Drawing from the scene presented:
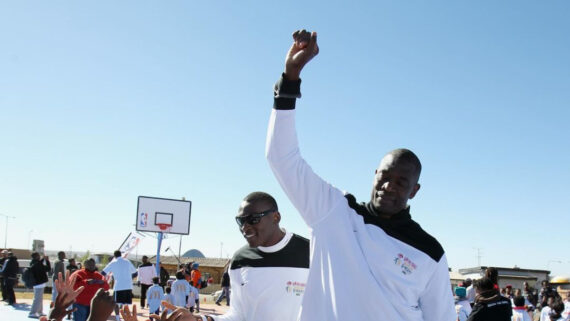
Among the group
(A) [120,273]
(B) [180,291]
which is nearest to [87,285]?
(A) [120,273]

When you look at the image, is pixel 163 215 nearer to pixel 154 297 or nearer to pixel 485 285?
pixel 154 297

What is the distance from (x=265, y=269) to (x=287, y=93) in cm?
153

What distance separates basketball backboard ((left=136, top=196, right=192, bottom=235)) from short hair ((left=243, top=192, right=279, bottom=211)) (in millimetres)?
19213

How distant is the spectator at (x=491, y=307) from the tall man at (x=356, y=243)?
4176mm

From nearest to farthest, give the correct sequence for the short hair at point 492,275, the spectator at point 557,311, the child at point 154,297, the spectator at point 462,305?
the short hair at point 492,275 → the spectator at point 462,305 → the spectator at point 557,311 → the child at point 154,297

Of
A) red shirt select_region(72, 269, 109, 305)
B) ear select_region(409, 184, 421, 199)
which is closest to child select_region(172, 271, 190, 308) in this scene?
red shirt select_region(72, 269, 109, 305)

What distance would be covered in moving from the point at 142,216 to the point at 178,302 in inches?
349

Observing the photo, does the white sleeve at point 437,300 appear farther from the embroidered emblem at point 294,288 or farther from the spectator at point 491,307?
the spectator at point 491,307

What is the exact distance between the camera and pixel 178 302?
44.5ft

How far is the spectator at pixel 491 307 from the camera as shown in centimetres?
605

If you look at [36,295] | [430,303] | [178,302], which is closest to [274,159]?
[430,303]

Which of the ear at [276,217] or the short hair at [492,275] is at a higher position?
the ear at [276,217]

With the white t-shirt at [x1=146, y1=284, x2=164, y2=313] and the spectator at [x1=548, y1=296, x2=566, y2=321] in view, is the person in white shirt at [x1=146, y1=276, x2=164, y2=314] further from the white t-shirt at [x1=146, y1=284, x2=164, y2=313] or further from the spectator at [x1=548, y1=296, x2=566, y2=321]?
the spectator at [x1=548, y1=296, x2=566, y2=321]

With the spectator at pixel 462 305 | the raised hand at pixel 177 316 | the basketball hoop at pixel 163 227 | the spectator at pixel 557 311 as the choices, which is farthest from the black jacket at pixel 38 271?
the raised hand at pixel 177 316
